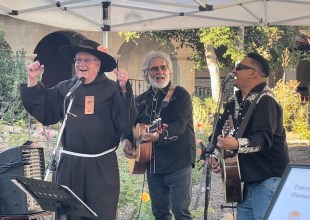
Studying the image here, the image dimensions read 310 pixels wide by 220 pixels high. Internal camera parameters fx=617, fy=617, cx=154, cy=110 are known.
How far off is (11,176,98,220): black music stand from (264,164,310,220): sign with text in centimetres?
Result: 127

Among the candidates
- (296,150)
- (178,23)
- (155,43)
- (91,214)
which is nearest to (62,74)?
(155,43)

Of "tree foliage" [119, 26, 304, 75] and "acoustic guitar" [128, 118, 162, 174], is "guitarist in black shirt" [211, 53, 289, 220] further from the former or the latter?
"tree foliage" [119, 26, 304, 75]

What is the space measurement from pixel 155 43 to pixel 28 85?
1609cm

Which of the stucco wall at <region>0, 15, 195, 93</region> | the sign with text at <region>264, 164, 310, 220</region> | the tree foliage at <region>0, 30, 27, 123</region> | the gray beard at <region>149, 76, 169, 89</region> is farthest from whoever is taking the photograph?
→ the stucco wall at <region>0, 15, 195, 93</region>

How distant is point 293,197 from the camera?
3084 mm

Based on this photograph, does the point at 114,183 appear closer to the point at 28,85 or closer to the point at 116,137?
the point at 116,137

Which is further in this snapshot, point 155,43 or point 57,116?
point 155,43

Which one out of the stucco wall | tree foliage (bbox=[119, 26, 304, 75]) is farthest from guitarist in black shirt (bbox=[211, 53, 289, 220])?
tree foliage (bbox=[119, 26, 304, 75])

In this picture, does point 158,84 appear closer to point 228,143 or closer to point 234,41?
point 228,143

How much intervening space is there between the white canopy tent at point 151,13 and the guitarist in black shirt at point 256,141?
7.09 feet

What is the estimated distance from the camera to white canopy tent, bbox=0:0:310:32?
277 inches

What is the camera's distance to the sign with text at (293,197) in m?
3.02

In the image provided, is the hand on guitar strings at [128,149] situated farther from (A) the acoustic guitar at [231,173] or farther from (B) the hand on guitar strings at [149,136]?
(A) the acoustic guitar at [231,173]

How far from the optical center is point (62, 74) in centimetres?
2033
